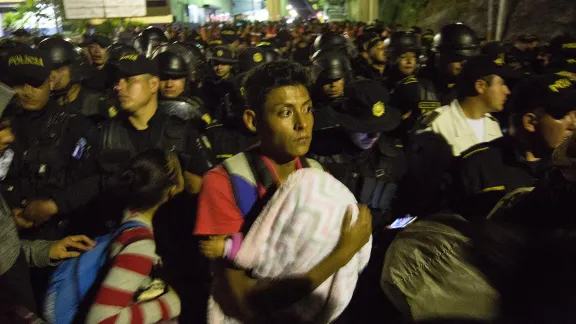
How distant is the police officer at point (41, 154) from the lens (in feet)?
9.73

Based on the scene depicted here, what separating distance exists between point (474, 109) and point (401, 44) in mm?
3978

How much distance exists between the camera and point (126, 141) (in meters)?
3.32

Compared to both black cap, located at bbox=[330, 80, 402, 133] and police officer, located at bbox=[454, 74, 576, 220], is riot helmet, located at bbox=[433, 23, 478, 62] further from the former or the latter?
police officer, located at bbox=[454, 74, 576, 220]

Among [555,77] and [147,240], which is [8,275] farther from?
[555,77]

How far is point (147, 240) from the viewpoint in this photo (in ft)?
7.07

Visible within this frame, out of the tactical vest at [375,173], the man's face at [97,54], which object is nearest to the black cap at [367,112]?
the tactical vest at [375,173]

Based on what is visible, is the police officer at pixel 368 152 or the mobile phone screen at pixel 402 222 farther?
the police officer at pixel 368 152

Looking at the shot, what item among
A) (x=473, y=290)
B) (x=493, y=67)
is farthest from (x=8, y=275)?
(x=493, y=67)

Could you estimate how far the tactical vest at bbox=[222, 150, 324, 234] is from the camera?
6.09ft

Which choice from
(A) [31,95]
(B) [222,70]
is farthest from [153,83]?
(B) [222,70]

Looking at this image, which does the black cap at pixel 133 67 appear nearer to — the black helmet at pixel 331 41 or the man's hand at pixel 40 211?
the man's hand at pixel 40 211

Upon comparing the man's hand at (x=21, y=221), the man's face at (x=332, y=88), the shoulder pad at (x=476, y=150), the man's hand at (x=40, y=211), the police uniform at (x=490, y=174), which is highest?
the man's face at (x=332, y=88)

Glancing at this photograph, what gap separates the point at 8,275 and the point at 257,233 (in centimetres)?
116

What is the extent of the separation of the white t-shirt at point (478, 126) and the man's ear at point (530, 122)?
90 cm
